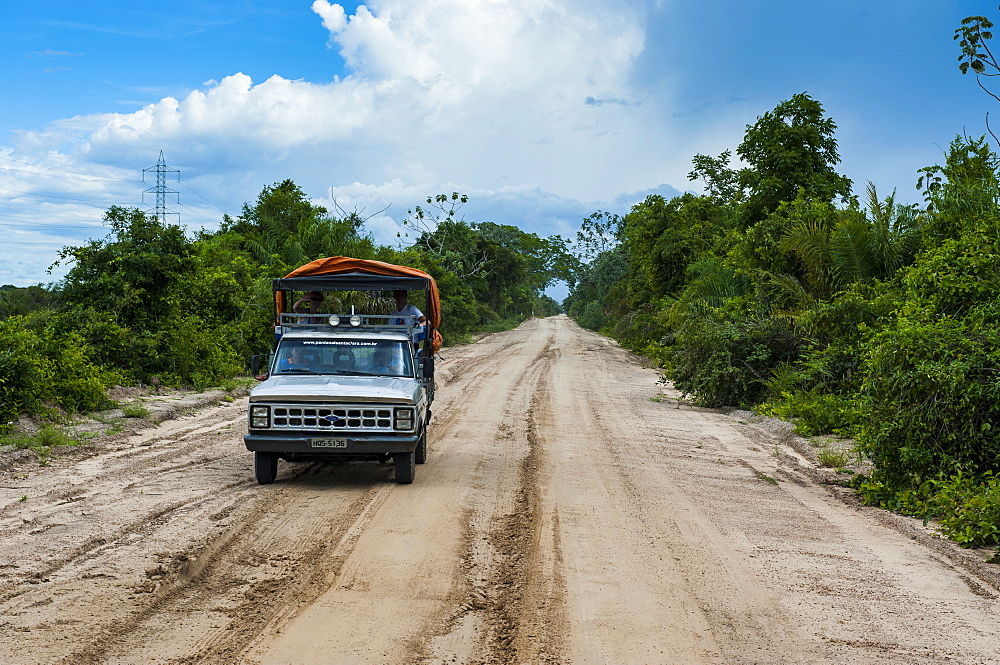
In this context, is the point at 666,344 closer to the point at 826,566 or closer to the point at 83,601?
the point at 826,566

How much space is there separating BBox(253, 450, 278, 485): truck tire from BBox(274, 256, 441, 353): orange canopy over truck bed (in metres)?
2.86

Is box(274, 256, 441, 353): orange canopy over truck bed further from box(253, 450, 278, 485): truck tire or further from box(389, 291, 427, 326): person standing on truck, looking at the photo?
box(253, 450, 278, 485): truck tire

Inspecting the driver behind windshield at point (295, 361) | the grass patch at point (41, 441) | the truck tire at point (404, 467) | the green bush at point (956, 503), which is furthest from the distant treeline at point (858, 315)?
the grass patch at point (41, 441)

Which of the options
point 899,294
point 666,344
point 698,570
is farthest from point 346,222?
point 698,570

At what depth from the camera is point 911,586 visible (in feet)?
21.0

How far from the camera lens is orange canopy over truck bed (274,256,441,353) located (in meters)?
11.7

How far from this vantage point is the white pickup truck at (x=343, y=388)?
9164 mm

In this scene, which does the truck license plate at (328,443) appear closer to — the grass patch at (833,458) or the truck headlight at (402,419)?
the truck headlight at (402,419)

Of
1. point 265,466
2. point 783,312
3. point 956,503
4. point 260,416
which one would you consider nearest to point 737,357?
point 783,312

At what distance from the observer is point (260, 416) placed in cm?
917

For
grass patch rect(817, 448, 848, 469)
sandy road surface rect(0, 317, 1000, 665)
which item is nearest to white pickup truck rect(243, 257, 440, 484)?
sandy road surface rect(0, 317, 1000, 665)

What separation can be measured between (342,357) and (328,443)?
154 cm

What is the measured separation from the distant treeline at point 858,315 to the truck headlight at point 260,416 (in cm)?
657

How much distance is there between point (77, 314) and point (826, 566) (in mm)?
15234
